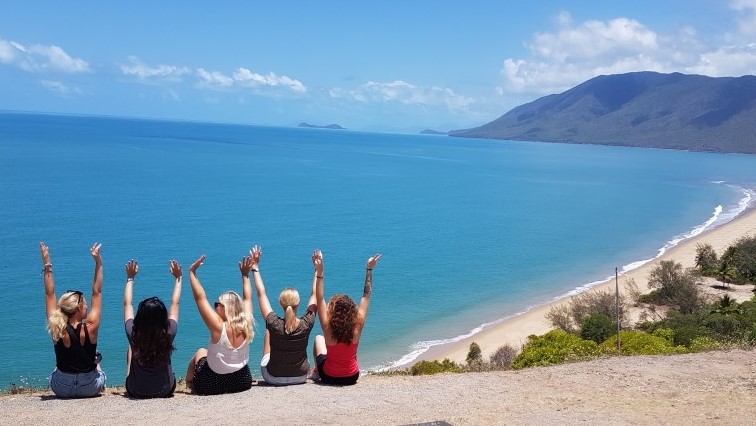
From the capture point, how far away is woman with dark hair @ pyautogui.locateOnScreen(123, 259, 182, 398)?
22.1 ft

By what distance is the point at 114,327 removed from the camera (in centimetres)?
2534

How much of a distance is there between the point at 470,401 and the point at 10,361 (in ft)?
61.2

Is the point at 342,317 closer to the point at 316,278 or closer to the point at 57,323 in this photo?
the point at 316,278

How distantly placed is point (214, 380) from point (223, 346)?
1.78 ft

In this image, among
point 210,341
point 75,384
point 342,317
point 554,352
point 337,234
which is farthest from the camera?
point 337,234

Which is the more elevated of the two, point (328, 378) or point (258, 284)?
point (258, 284)

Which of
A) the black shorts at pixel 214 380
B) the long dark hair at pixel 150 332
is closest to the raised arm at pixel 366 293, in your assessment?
the black shorts at pixel 214 380

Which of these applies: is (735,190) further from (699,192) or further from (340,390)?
(340,390)

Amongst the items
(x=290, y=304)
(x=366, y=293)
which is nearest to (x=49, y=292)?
(x=290, y=304)

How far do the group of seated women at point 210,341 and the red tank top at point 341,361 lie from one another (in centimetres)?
1

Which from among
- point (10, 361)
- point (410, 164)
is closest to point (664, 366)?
point (10, 361)

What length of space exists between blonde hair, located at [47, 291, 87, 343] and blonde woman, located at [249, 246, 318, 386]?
192cm

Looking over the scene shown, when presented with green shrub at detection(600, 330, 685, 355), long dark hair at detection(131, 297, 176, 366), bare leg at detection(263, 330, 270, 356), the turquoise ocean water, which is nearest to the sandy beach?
the turquoise ocean water

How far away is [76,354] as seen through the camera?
23.1 ft
